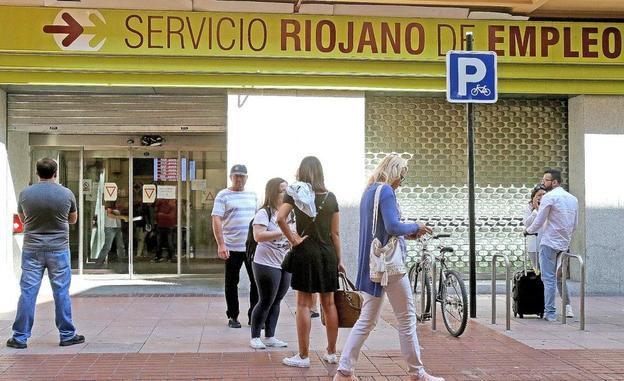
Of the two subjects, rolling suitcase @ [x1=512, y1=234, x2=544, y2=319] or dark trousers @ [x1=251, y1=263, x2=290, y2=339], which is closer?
dark trousers @ [x1=251, y1=263, x2=290, y2=339]

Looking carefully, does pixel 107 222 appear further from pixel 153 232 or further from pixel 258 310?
pixel 258 310

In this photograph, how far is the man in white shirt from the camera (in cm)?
923

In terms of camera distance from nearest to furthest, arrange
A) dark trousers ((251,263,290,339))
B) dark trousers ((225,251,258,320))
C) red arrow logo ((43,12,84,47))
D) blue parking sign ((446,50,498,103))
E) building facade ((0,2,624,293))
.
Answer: dark trousers ((251,263,290,339)) < dark trousers ((225,251,258,320)) < blue parking sign ((446,50,498,103)) < red arrow logo ((43,12,84,47)) < building facade ((0,2,624,293))

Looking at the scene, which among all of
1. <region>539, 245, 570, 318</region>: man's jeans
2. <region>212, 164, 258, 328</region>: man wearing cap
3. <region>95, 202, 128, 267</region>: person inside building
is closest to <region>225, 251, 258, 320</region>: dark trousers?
<region>212, 164, 258, 328</region>: man wearing cap

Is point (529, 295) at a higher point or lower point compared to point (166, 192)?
lower

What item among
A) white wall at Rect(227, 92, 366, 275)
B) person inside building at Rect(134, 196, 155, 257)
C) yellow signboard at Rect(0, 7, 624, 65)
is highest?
yellow signboard at Rect(0, 7, 624, 65)

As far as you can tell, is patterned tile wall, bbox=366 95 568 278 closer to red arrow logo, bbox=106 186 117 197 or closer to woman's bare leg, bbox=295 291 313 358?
red arrow logo, bbox=106 186 117 197

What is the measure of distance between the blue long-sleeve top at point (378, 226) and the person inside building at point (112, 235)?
26.5ft

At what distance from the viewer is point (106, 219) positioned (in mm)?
13156

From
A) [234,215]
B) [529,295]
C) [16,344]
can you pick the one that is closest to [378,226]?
[234,215]

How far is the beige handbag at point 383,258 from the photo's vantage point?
5668mm

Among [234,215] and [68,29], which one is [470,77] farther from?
[68,29]

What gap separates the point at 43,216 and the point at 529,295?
5.80 meters

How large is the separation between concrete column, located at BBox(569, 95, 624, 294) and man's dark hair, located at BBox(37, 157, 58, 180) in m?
8.08
